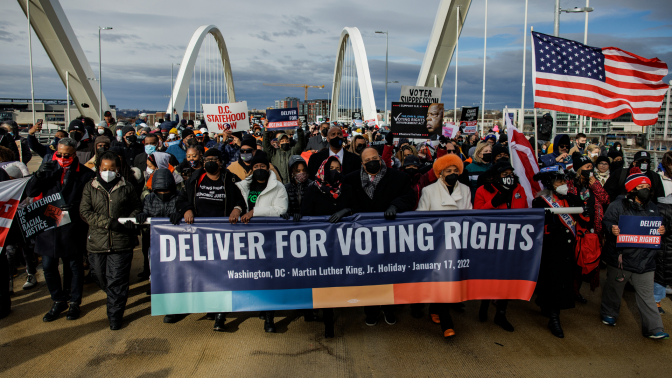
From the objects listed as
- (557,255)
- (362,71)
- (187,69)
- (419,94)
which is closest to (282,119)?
(419,94)

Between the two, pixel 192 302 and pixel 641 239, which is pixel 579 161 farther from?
pixel 192 302

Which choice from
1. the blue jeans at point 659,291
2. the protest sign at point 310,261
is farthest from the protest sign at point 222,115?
the blue jeans at point 659,291

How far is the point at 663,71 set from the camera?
6.65 metres

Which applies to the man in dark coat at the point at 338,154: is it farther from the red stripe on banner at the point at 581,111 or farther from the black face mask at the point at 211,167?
the red stripe on banner at the point at 581,111

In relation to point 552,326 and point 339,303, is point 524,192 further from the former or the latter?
point 339,303

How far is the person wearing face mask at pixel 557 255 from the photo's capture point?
14.8 feet

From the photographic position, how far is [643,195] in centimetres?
437

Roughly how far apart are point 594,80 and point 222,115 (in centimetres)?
903

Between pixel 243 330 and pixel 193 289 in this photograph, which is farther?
pixel 243 330

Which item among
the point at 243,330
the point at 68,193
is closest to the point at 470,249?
the point at 243,330

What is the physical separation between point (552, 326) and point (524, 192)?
1.46 m

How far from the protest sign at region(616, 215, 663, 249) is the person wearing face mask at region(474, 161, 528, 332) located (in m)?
1.01

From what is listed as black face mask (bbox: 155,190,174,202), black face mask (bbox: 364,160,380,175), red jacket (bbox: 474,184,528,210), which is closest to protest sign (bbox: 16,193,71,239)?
black face mask (bbox: 155,190,174,202)

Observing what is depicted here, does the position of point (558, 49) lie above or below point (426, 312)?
above
